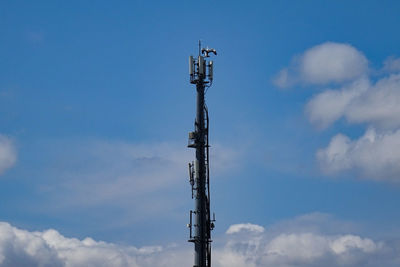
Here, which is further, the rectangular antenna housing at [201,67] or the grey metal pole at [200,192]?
the rectangular antenna housing at [201,67]

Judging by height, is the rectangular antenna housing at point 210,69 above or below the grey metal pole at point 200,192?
above

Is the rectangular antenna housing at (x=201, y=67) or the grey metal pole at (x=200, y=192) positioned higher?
the rectangular antenna housing at (x=201, y=67)

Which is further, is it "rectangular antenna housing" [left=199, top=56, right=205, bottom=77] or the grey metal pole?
"rectangular antenna housing" [left=199, top=56, right=205, bottom=77]

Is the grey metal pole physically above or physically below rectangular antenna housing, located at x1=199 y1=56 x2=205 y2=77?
below

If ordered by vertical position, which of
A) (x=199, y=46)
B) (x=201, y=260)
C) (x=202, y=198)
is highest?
(x=199, y=46)

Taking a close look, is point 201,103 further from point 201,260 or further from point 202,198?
point 201,260

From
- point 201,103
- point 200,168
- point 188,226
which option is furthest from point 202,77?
point 188,226

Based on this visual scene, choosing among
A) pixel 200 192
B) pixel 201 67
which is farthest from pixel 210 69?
pixel 200 192

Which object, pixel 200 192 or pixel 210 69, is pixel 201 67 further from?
pixel 200 192

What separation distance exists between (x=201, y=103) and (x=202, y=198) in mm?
12010

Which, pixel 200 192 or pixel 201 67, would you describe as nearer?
pixel 200 192

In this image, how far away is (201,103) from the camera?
12119 cm

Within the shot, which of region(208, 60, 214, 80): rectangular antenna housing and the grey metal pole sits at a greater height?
region(208, 60, 214, 80): rectangular antenna housing

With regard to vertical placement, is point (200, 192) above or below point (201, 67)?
below
